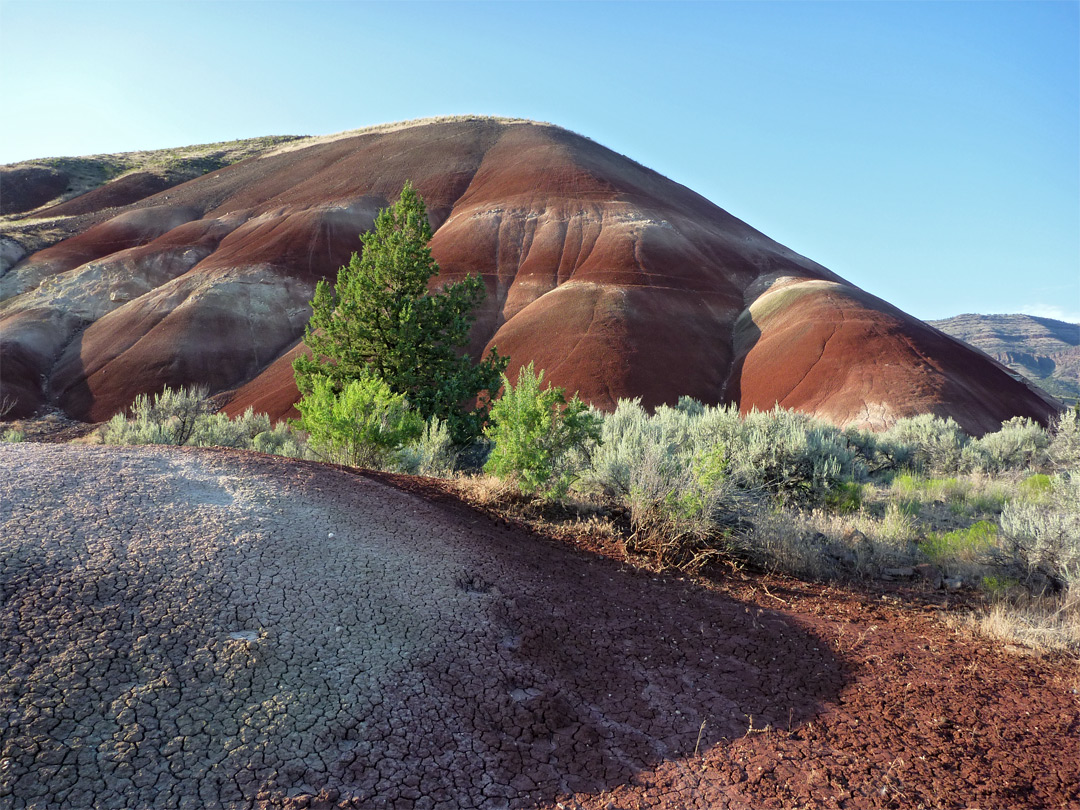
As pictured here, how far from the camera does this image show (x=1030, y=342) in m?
94.6

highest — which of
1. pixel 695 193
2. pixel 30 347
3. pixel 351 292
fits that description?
pixel 695 193

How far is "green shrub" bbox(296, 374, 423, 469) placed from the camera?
873cm

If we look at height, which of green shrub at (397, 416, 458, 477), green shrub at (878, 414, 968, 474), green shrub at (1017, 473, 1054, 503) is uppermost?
green shrub at (1017, 473, 1054, 503)

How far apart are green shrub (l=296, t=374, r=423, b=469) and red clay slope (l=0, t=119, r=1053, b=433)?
736 inches

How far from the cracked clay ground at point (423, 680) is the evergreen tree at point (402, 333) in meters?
7.50

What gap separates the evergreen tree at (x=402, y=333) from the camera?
1264 centimetres

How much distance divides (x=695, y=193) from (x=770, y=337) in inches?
899

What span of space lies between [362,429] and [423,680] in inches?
229

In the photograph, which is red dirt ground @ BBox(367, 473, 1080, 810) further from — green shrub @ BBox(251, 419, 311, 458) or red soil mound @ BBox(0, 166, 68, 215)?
red soil mound @ BBox(0, 166, 68, 215)

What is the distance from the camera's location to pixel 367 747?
2.88 metres

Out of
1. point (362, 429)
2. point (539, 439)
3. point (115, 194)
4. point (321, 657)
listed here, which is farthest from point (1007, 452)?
point (115, 194)

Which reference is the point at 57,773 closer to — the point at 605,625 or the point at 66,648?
the point at 66,648

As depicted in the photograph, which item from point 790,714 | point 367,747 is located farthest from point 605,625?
point 367,747

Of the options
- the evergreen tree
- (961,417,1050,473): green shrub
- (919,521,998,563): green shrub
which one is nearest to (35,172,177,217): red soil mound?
the evergreen tree
